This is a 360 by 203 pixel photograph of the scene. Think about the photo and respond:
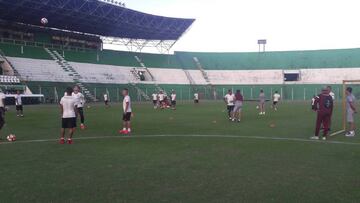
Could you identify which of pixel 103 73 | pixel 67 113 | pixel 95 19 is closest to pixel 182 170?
pixel 67 113

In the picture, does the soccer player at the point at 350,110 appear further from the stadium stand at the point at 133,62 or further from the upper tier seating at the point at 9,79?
the stadium stand at the point at 133,62

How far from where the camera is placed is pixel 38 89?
51.2m

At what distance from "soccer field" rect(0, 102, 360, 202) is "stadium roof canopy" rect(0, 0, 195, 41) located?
44.7 meters

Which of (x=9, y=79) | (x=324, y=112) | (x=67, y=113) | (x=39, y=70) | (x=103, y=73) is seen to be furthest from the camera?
(x=103, y=73)

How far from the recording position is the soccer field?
6766 millimetres

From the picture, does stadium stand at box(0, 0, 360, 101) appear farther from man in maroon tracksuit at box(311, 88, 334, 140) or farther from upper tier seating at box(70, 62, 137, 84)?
man in maroon tracksuit at box(311, 88, 334, 140)

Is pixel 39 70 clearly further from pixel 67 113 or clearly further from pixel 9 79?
pixel 67 113

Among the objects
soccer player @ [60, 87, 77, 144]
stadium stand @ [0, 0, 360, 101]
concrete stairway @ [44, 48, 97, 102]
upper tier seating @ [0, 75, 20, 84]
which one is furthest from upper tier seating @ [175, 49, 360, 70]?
soccer player @ [60, 87, 77, 144]

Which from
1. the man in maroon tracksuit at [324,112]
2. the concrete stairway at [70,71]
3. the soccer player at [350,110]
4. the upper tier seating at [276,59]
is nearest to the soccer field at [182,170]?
the man in maroon tracksuit at [324,112]

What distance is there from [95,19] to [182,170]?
55646 millimetres

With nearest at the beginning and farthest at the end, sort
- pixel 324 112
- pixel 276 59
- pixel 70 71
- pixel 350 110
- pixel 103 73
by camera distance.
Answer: pixel 324 112 < pixel 350 110 < pixel 70 71 < pixel 103 73 < pixel 276 59

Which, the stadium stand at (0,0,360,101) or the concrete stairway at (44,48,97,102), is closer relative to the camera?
the stadium stand at (0,0,360,101)

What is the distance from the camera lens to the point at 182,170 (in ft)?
28.6

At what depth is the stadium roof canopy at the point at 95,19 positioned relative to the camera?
5459cm
